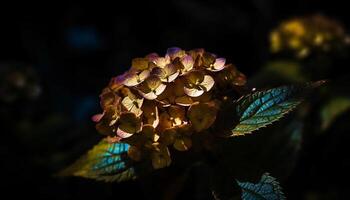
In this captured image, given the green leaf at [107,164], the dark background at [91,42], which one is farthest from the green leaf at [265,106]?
the dark background at [91,42]

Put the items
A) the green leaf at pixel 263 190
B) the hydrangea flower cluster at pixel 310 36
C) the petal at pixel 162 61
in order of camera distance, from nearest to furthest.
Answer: the green leaf at pixel 263 190
the petal at pixel 162 61
the hydrangea flower cluster at pixel 310 36

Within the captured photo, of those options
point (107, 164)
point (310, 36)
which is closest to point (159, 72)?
point (107, 164)

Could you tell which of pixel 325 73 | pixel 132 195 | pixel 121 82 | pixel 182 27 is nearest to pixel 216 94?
pixel 121 82

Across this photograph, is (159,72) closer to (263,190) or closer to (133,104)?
(133,104)

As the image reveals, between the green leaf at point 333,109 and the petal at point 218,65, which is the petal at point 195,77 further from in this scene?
the green leaf at point 333,109

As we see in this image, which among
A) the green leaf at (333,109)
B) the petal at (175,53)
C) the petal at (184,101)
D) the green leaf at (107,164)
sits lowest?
the green leaf at (333,109)

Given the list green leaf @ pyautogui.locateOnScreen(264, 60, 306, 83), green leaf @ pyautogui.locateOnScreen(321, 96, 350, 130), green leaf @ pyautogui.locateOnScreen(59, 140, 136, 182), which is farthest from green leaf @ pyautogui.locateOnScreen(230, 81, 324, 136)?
green leaf @ pyautogui.locateOnScreen(264, 60, 306, 83)

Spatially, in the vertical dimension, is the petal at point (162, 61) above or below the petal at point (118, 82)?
above
